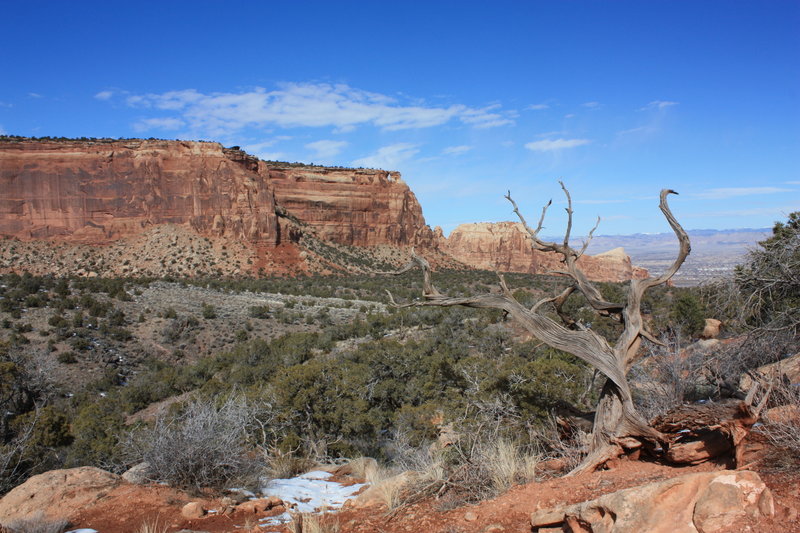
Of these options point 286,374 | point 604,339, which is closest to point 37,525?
point 604,339

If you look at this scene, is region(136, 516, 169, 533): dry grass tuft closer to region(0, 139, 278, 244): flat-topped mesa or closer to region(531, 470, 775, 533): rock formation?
region(531, 470, 775, 533): rock formation

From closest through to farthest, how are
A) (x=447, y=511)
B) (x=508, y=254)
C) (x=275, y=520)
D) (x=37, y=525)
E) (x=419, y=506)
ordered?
(x=37, y=525) → (x=447, y=511) → (x=419, y=506) → (x=275, y=520) → (x=508, y=254)

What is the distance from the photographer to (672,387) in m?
6.08

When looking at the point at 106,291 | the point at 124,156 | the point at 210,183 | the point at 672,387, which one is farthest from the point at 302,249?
the point at 672,387

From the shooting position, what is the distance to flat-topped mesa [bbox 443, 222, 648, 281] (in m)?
75.8

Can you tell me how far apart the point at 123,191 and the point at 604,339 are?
57063 mm

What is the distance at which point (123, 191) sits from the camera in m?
51.8

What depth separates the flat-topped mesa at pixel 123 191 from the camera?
50.2 meters

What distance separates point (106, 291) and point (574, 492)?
102 feet

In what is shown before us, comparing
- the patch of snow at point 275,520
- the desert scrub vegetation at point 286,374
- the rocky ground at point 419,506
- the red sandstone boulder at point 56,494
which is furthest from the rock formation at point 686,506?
the red sandstone boulder at point 56,494

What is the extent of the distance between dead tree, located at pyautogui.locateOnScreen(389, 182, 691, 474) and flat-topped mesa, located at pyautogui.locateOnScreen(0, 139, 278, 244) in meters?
49.1

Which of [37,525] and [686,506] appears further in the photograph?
[37,525]

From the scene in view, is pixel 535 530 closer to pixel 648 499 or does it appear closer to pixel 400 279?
pixel 648 499

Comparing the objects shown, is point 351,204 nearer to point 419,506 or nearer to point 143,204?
point 143,204
